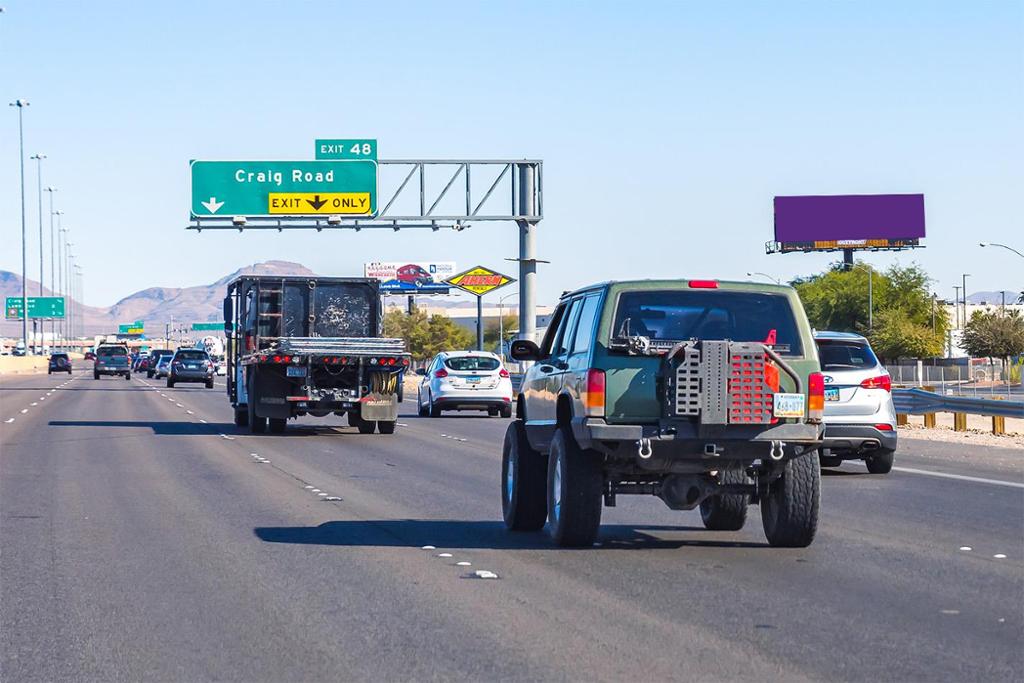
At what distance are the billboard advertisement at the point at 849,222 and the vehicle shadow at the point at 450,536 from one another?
10808 cm

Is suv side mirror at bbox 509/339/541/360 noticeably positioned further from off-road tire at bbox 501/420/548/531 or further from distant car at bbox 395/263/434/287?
distant car at bbox 395/263/434/287

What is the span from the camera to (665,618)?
8.84 metres

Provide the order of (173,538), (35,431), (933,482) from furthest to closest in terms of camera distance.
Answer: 1. (35,431)
2. (933,482)
3. (173,538)

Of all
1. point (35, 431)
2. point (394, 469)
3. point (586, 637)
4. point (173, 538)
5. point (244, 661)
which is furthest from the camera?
point (35, 431)

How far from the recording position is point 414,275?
147 m

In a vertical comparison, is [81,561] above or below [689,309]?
below

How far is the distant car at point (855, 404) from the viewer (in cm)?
1867

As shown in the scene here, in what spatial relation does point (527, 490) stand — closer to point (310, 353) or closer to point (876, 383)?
point (876, 383)

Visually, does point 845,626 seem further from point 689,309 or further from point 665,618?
point 689,309

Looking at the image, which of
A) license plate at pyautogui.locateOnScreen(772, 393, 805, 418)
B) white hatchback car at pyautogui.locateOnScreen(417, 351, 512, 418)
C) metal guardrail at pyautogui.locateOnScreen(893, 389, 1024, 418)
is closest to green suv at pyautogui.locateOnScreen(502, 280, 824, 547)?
license plate at pyautogui.locateOnScreen(772, 393, 805, 418)

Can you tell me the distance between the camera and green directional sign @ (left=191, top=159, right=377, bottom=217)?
1913 inches

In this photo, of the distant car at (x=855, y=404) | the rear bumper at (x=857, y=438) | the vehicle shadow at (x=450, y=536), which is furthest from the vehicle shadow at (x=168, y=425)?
the vehicle shadow at (x=450, y=536)

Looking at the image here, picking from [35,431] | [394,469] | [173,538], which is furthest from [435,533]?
[35,431]

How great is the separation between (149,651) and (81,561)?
11.9 feet
